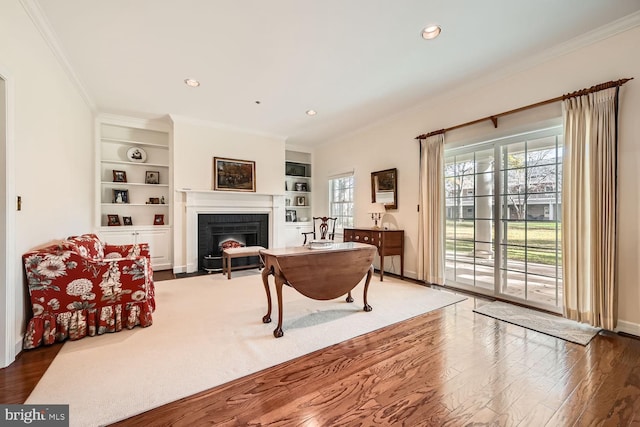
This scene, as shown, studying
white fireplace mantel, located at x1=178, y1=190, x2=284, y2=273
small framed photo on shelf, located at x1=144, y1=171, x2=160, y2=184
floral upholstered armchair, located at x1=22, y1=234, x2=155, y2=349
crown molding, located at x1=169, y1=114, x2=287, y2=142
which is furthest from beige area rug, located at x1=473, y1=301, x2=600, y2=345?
small framed photo on shelf, located at x1=144, y1=171, x2=160, y2=184

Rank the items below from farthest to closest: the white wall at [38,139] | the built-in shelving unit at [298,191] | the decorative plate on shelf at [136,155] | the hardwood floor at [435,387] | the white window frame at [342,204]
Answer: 1. the built-in shelving unit at [298,191]
2. the white window frame at [342,204]
3. the decorative plate on shelf at [136,155]
4. the white wall at [38,139]
5. the hardwood floor at [435,387]

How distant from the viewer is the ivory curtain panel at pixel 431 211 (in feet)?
12.2

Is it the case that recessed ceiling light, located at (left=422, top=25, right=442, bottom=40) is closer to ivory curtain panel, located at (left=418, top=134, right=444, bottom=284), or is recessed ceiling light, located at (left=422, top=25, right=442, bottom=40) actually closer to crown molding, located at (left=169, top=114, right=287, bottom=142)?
ivory curtain panel, located at (left=418, top=134, right=444, bottom=284)

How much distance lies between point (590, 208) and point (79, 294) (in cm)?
454

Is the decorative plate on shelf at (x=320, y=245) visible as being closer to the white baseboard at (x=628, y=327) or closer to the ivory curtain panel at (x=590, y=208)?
the ivory curtain panel at (x=590, y=208)

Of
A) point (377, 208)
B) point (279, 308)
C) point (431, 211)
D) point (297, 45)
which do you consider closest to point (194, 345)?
point (279, 308)

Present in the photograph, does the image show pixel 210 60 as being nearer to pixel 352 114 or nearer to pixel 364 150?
pixel 352 114

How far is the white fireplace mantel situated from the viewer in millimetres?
4695

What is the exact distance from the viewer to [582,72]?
255 centimetres

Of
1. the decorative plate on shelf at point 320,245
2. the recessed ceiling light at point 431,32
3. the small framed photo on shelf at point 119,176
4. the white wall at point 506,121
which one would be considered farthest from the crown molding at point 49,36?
the white wall at point 506,121

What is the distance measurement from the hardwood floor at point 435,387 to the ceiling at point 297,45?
8.83ft

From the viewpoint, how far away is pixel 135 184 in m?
4.66

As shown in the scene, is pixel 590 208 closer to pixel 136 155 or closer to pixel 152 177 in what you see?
pixel 152 177

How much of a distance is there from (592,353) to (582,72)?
252cm
